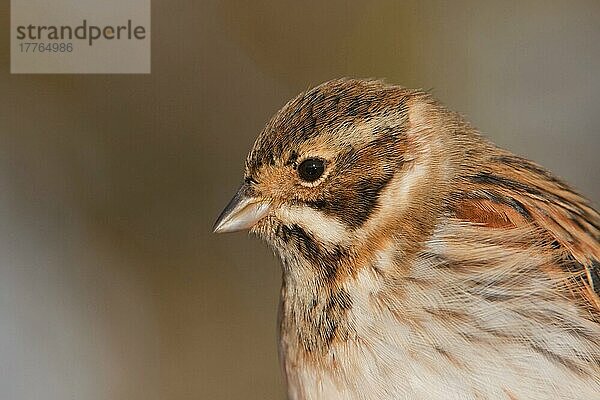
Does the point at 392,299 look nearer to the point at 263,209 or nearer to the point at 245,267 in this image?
the point at 263,209

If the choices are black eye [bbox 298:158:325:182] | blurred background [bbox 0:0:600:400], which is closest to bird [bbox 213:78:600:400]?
black eye [bbox 298:158:325:182]

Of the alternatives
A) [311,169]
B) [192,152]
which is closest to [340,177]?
[311,169]

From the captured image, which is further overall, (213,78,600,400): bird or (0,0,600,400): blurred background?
(0,0,600,400): blurred background

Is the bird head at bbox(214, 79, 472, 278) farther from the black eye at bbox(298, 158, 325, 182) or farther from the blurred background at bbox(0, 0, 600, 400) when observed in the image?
the blurred background at bbox(0, 0, 600, 400)

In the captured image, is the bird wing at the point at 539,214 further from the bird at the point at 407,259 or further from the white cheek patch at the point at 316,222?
the white cheek patch at the point at 316,222

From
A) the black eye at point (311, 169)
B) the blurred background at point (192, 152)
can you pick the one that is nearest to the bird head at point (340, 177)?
the black eye at point (311, 169)

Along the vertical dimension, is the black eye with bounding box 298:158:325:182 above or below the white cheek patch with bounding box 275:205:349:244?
above

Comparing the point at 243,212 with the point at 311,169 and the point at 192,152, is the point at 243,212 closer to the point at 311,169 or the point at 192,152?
the point at 311,169

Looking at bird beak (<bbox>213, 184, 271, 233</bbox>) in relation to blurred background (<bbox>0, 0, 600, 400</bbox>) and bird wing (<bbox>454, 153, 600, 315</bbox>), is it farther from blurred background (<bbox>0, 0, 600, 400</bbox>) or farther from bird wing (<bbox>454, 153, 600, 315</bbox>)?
blurred background (<bbox>0, 0, 600, 400</bbox>)

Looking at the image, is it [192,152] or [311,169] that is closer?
[311,169]
